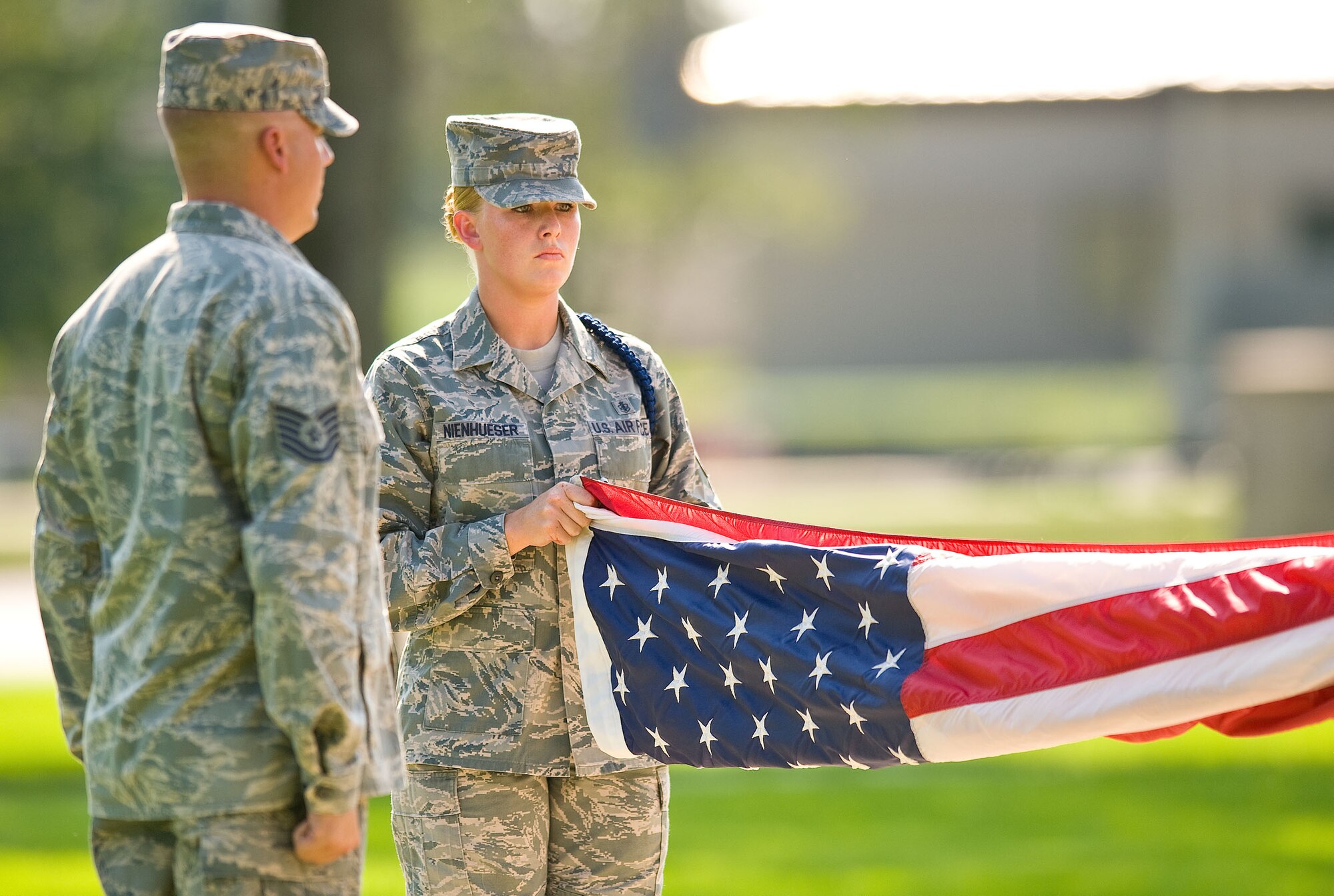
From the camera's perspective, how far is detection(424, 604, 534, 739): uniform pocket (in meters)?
3.81

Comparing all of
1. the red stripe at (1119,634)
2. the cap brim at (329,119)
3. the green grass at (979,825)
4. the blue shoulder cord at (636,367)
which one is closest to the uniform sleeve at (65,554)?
the cap brim at (329,119)

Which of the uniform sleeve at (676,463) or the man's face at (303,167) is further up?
the man's face at (303,167)

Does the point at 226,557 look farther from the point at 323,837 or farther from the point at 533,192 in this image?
the point at 533,192

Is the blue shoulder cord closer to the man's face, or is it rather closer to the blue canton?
the blue canton

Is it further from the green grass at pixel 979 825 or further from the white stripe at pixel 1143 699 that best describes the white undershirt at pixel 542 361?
the green grass at pixel 979 825

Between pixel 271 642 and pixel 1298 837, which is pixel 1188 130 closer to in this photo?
pixel 1298 837

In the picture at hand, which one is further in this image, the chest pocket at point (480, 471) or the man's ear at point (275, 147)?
the chest pocket at point (480, 471)

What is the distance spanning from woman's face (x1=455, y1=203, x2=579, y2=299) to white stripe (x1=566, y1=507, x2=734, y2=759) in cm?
53

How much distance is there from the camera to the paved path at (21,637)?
12891 millimetres

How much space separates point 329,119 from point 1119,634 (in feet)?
6.49

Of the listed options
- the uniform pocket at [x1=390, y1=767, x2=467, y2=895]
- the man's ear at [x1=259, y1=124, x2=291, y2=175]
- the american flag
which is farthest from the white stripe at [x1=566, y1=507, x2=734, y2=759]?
the man's ear at [x1=259, y1=124, x2=291, y2=175]

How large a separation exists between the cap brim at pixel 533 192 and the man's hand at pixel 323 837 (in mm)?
1528

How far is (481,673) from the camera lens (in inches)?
152

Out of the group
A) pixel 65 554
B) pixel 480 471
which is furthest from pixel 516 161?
pixel 65 554
